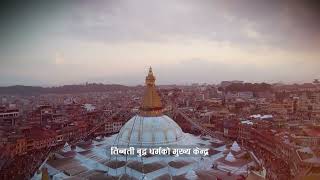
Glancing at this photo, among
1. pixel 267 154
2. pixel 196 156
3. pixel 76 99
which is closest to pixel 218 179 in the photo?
pixel 196 156

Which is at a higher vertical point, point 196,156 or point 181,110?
point 181,110

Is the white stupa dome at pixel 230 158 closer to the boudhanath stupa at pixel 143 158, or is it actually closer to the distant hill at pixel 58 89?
the boudhanath stupa at pixel 143 158

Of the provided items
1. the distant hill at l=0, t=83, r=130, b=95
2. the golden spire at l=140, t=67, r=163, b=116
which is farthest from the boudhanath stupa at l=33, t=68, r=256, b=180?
the distant hill at l=0, t=83, r=130, b=95

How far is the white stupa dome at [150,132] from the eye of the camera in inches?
203

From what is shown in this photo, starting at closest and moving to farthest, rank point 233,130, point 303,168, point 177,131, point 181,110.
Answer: point 303,168
point 177,131
point 233,130
point 181,110

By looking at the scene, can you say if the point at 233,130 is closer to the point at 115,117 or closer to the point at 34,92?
the point at 115,117

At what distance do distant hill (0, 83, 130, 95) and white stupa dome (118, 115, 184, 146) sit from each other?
76 cm

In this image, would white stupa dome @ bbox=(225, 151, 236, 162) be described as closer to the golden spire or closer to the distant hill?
the golden spire

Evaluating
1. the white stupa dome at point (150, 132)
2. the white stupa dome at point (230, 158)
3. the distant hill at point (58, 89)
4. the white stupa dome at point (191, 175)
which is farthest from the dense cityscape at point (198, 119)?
the white stupa dome at point (150, 132)

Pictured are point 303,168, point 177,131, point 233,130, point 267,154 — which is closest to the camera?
point 303,168

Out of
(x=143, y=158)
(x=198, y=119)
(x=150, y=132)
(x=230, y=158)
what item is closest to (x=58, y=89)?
(x=150, y=132)

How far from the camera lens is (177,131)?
544 centimetres

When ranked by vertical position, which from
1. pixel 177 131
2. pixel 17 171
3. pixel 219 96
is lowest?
pixel 17 171

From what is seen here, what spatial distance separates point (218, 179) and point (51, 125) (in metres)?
4.48
